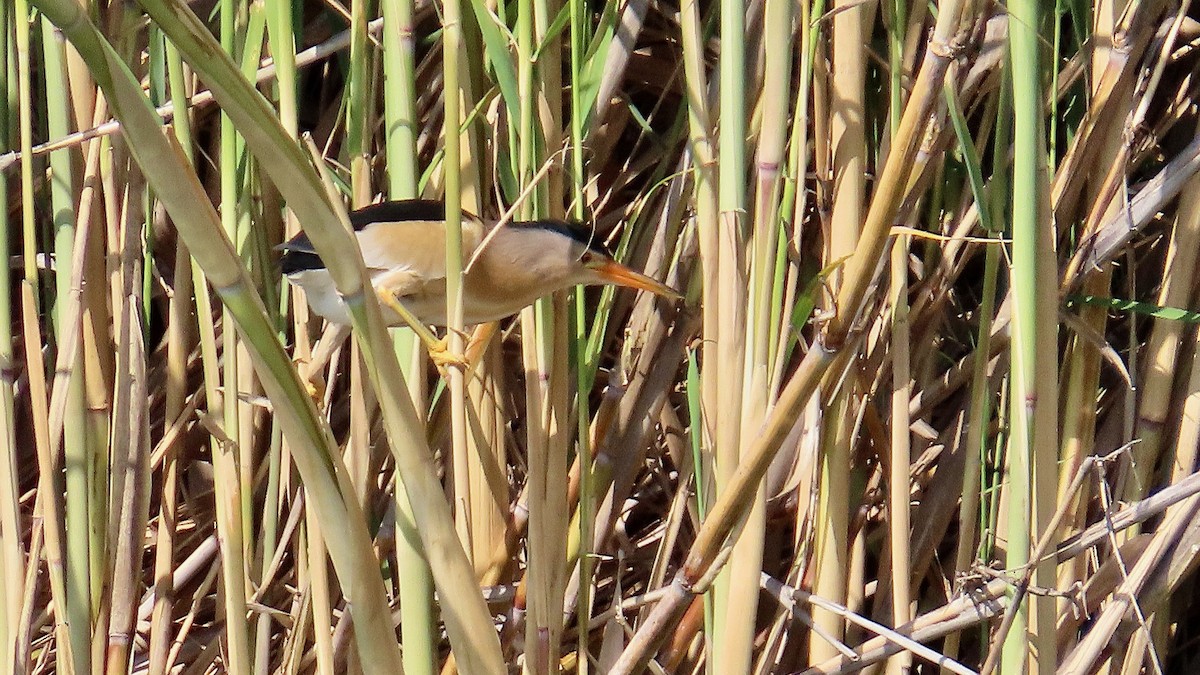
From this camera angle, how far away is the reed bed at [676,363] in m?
0.60

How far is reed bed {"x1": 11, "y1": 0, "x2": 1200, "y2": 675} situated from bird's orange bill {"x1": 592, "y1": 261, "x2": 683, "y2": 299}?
0.03 m

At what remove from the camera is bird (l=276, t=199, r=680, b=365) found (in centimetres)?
84

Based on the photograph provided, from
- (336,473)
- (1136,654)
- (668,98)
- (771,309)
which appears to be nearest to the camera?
(336,473)

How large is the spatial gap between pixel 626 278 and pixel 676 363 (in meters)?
0.11

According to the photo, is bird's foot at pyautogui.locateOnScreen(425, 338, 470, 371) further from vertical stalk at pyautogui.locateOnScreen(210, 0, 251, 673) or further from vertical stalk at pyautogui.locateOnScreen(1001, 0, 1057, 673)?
vertical stalk at pyautogui.locateOnScreen(1001, 0, 1057, 673)

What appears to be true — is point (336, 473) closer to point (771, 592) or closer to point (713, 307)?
point (713, 307)

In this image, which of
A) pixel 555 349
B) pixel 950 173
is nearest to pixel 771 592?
pixel 555 349

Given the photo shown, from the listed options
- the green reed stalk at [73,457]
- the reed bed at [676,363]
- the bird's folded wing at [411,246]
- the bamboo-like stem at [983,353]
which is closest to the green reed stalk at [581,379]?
the reed bed at [676,363]

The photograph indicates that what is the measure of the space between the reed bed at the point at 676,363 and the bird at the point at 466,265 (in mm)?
28

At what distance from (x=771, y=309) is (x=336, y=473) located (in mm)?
288

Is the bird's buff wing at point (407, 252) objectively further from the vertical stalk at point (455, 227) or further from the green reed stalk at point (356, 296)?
the green reed stalk at point (356, 296)

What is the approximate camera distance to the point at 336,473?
0.43 meters

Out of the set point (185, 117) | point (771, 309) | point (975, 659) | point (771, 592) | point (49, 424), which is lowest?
point (975, 659)

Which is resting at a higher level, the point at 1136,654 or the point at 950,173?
the point at 950,173
